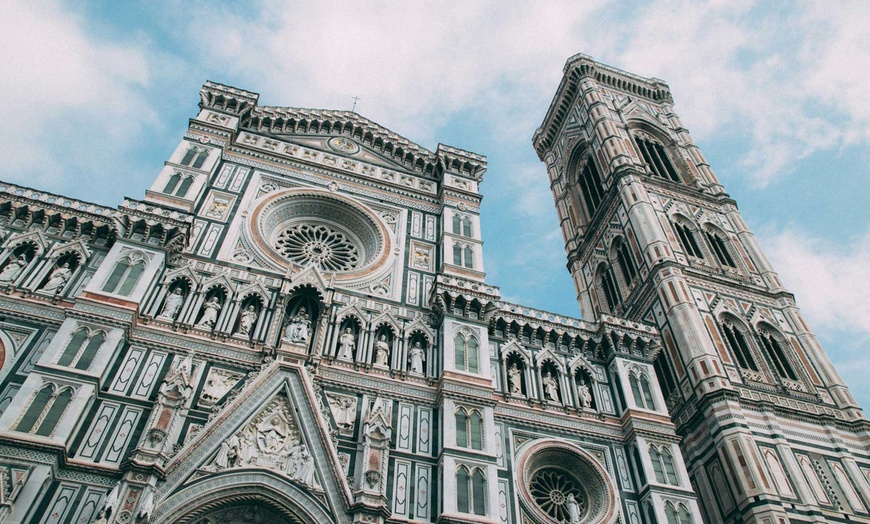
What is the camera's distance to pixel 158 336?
1457cm

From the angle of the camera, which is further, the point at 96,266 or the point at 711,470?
the point at 711,470

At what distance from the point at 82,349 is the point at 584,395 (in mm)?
11259

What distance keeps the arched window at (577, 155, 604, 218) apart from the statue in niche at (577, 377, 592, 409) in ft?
45.7

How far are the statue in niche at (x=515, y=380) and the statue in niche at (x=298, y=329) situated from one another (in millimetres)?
4995

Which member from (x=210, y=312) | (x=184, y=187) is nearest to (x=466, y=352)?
(x=210, y=312)

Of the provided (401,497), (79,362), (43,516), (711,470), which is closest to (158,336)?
(79,362)

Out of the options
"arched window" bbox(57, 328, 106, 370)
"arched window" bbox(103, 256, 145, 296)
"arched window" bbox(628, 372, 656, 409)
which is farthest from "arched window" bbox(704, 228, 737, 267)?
"arched window" bbox(57, 328, 106, 370)

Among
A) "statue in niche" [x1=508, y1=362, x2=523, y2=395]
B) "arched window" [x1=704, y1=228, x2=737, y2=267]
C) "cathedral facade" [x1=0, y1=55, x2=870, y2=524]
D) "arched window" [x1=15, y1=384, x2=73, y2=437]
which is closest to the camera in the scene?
"arched window" [x1=15, y1=384, x2=73, y2=437]

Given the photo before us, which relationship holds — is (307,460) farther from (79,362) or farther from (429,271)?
(429,271)

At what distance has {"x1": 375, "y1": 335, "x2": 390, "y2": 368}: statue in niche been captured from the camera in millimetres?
15800

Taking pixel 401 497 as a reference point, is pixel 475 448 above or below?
Answer: above

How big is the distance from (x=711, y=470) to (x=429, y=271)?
29.6ft

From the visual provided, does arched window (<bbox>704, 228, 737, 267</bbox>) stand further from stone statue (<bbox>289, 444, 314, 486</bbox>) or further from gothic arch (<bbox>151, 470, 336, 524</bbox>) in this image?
gothic arch (<bbox>151, 470, 336, 524</bbox>)

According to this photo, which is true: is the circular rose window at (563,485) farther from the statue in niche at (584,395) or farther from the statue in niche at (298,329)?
the statue in niche at (298,329)
